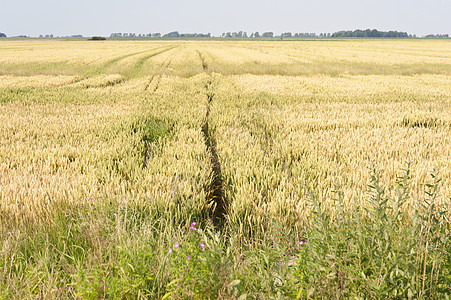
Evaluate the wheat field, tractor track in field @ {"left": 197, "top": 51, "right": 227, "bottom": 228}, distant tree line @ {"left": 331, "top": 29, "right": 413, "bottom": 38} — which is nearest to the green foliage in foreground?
the wheat field

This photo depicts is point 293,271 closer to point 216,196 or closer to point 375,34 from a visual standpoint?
point 216,196

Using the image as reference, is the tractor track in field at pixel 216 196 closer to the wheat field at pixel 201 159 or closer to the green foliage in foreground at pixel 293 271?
the wheat field at pixel 201 159

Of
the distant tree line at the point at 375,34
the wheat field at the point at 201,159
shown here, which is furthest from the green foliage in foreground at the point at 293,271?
the distant tree line at the point at 375,34

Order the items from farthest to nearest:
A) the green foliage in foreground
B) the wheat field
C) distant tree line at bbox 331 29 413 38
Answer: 1. distant tree line at bbox 331 29 413 38
2. the wheat field
3. the green foliage in foreground

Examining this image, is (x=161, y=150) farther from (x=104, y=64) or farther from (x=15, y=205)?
(x=104, y=64)

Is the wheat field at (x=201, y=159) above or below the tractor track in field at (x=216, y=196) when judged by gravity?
above

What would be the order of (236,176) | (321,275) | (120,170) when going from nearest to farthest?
(321,275) < (236,176) < (120,170)

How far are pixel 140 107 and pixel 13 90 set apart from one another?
644cm

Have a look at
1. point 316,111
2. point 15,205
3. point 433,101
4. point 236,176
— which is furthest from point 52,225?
point 433,101

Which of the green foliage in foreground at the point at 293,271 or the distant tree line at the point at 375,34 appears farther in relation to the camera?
the distant tree line at the point at 375,34

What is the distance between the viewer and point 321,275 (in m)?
1.86

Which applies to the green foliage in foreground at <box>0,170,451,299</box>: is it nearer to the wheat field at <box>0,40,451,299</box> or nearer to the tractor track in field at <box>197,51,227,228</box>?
the wheat field at <box>0,40,451,299</box>

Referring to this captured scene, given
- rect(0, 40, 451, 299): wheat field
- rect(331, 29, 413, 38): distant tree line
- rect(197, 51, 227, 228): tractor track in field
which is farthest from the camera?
rect(331, 29, 413, 38): distant tree line

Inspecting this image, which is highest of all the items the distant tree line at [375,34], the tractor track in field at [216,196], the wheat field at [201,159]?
the distant tree line at [375,34]
